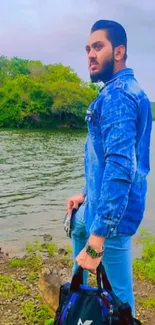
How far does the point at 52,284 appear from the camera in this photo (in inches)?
192

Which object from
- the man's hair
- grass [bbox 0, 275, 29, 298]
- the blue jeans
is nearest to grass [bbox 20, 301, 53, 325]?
grass [bbox 0, 275, 29, 298]

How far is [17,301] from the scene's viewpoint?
496 centimetres

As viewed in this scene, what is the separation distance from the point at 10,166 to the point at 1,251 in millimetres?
12921

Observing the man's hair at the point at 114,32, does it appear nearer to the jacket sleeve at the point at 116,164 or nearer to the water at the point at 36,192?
the jacket sleeve at the point at 116,164

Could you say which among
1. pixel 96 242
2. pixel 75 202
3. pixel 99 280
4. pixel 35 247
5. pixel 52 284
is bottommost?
Result: pixel 35 247

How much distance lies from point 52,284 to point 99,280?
253cm

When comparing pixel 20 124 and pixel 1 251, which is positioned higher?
pixel 20 124

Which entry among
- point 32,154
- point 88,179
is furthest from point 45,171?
point 88,179

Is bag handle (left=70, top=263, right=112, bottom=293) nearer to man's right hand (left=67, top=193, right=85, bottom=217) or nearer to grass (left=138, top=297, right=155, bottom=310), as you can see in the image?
man's right hand (left=67, top=193, right=85, bottom=217)

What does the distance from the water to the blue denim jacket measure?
5940mm

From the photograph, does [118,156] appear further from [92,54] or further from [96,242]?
[92,54]

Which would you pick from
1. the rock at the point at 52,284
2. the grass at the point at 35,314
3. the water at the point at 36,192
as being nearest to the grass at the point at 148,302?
the rock at the point at 52,284

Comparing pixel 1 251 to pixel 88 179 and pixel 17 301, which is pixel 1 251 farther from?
pixel 88 179

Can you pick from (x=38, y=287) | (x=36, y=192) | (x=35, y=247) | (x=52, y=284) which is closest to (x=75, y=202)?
(x=52, y=284)
